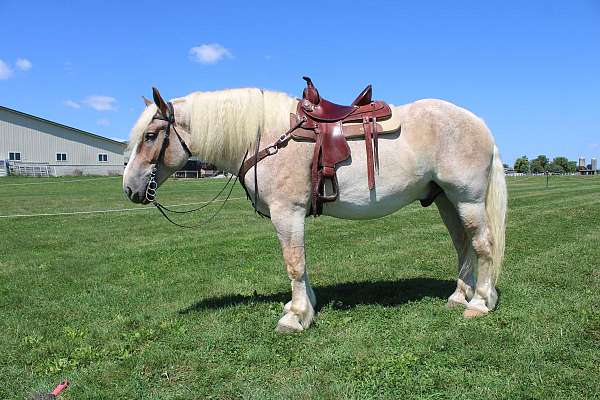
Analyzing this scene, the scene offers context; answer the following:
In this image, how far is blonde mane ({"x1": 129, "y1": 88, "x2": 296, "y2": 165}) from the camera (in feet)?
15.9

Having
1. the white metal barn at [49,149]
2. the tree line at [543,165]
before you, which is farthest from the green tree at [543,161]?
the white metal barn at [49,149]

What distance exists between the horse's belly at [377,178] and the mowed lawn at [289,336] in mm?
1199

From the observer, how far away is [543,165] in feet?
377

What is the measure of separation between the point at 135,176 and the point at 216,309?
1.74m

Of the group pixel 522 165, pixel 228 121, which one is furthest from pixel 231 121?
pixel 522 165

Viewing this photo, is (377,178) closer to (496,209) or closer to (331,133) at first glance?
(331,133)

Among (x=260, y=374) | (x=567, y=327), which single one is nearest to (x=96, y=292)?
(x=260, y=374)

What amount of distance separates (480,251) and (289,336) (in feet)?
7.29

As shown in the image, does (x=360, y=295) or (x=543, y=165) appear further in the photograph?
(x=543, y=165)

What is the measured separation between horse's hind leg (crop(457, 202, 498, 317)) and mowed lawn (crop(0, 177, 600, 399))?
8.0 inches

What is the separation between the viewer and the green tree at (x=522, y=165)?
110 metres

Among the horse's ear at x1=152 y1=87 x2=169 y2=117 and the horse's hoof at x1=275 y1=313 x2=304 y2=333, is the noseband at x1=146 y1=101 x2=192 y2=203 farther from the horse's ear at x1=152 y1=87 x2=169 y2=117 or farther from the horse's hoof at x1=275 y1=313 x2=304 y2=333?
the horse's hoof at x1=275 y1=313 x2=304 y2=333

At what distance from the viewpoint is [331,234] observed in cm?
1095

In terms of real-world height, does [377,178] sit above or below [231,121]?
below
